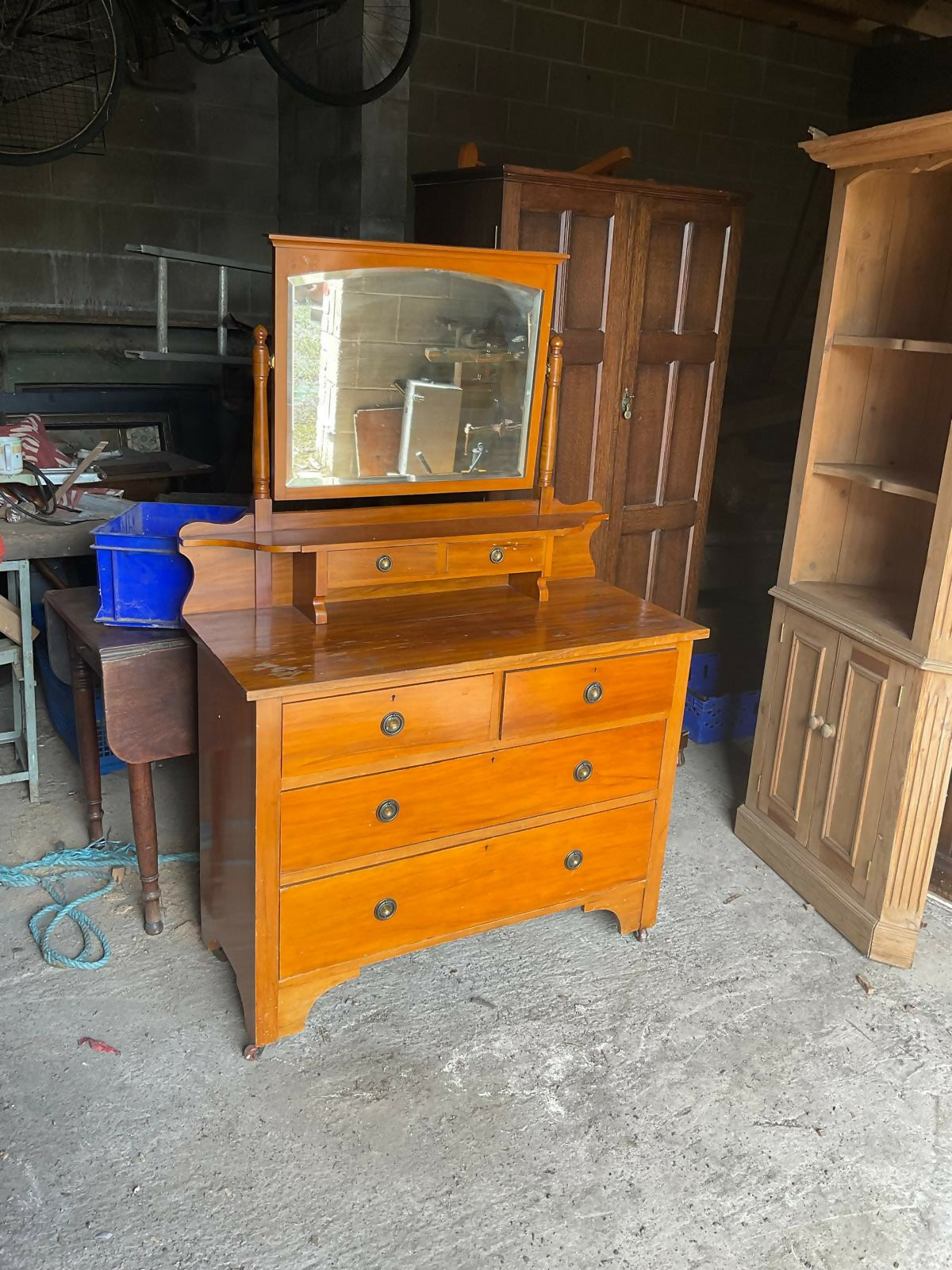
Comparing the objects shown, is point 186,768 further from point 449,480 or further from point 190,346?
point 190,346

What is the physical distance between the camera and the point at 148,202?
4.52 metres

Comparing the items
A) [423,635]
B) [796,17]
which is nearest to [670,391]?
[423,635]

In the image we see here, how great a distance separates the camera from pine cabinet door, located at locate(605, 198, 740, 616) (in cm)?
329

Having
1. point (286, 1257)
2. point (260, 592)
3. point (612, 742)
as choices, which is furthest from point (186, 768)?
point (286, 1257)

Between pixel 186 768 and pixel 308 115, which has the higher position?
pixel 308 115

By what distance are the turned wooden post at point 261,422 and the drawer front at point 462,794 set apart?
66 centimetres

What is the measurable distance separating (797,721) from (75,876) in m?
2.03

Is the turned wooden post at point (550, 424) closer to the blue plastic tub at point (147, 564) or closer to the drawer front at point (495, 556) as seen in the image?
the drawer front at point (495, 556)

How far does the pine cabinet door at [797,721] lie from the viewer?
2877mm

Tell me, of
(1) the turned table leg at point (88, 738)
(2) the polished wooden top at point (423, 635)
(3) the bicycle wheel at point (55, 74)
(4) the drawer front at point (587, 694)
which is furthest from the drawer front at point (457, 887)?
(3) the bicycle wheel at point (55, 74)

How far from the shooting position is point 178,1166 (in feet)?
6.39

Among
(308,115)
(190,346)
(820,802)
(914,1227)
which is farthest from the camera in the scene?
(190,346)

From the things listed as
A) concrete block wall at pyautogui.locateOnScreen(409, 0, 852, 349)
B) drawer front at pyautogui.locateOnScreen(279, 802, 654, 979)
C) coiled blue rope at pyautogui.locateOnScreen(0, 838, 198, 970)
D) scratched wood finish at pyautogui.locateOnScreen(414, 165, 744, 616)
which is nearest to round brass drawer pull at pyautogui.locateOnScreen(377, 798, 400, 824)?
drawer front at pyautogui.locateOnScreen(279, 802, 654, 979)

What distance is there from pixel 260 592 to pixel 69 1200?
121cm
